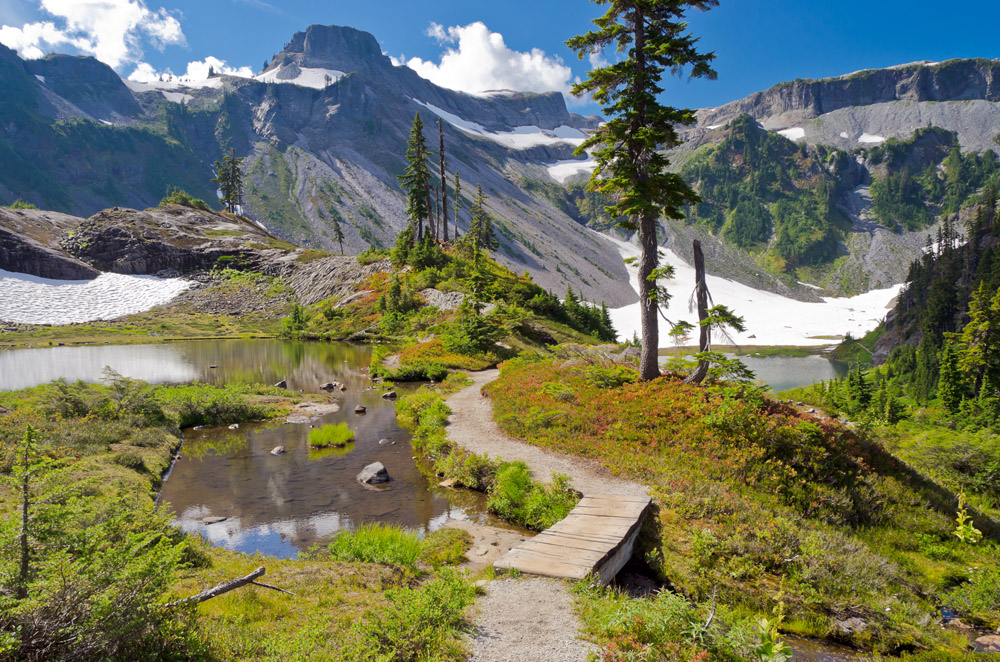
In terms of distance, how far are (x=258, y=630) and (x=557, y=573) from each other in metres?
4.52

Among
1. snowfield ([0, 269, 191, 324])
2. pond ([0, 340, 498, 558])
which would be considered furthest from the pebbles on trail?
snowfield ([0, 269, 191, 324])

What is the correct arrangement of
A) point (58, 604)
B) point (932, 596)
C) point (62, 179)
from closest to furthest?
1. point (58, 604)
2. point (932, 596)
3. point (62, 179)

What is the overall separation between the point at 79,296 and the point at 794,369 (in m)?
117

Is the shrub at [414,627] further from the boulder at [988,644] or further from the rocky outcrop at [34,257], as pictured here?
the rocky outcrop at [34,257]

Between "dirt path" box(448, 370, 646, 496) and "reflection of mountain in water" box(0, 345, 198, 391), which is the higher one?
"reflection of mountain in water" box(0, 345, 198, 391)

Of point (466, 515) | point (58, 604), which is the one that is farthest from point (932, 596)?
point (58, 604)

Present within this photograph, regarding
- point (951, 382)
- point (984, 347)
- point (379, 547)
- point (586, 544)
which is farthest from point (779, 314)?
point (379, 547)

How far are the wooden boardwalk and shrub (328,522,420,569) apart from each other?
199 centimetres

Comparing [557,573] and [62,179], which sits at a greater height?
[62,179]

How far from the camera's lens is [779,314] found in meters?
171

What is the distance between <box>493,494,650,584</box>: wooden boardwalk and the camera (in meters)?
8.18

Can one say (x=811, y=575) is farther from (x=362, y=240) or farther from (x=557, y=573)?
(x=362, y=240)

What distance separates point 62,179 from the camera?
19212 centimetres

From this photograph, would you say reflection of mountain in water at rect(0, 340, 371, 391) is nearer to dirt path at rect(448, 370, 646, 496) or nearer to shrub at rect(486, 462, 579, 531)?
dirt path at rect(448, 370, 646, 496)
